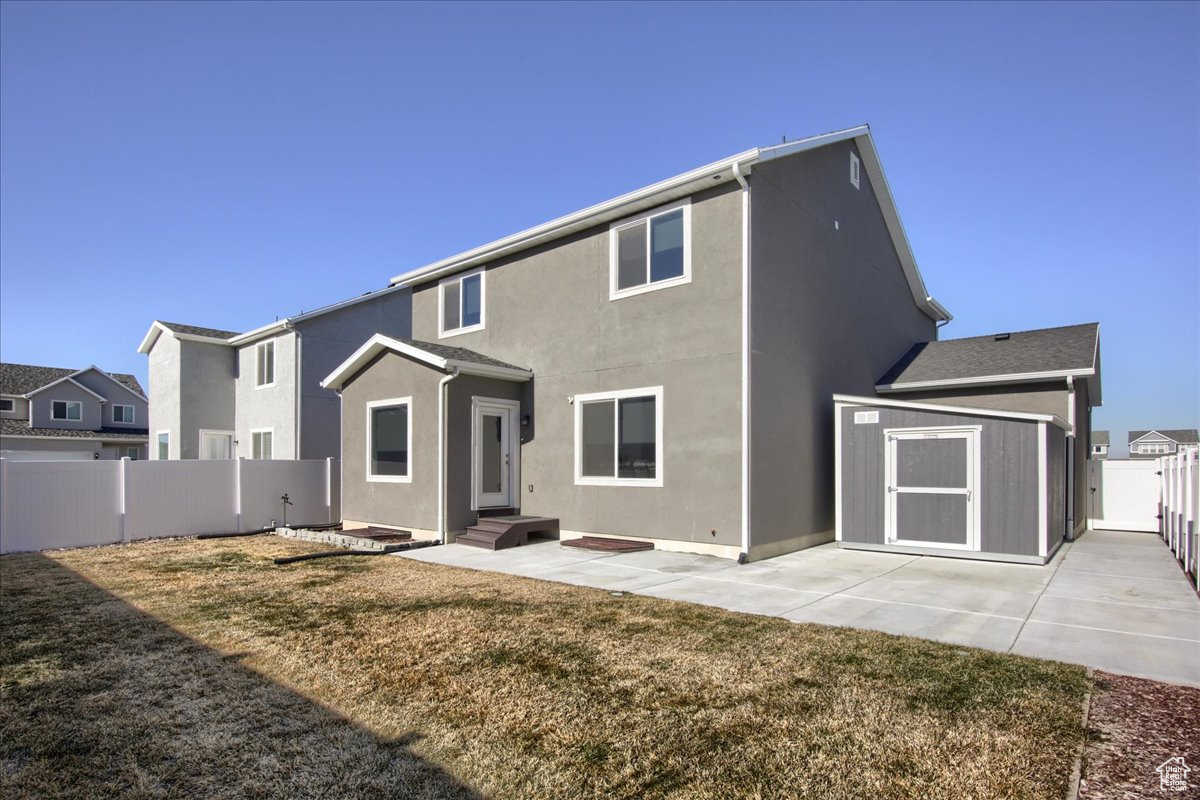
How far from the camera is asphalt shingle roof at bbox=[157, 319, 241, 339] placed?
68.1 ft

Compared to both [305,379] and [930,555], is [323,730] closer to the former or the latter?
[930,555]

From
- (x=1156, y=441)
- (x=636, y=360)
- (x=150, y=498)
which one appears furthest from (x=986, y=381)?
(x=1156, y=441)

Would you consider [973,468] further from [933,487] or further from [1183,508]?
[1183,508]

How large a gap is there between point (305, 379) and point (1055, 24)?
61.0ft

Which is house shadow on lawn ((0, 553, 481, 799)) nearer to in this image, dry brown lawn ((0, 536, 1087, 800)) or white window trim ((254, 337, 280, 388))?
dry brown lawn ((0, 536, 1087, 800))

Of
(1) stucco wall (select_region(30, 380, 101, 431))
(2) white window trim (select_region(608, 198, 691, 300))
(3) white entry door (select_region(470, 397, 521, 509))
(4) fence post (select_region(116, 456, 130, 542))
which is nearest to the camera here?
(2) white window trim (select_region(608, 198, 691, 300))

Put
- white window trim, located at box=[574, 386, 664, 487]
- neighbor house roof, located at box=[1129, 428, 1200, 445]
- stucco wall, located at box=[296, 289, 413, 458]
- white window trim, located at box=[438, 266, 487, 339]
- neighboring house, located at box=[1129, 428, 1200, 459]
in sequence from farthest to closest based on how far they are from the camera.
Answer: neighboring house, located at box=[1129, 428, 1200, 459] < neighbor house roof, located at box=[1129, 428, 1200, 445] < stucco wall, located at box=[296, 289, 413, 458] < white window trim, located at box=[438, 266, 487, 339] < white window trim, located at box=[574, 386, 664, 487]

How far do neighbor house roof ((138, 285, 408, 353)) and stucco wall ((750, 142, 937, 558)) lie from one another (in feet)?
37.3

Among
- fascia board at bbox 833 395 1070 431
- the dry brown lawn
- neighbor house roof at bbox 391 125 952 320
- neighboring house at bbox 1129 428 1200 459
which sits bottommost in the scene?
neighboring house at bbox 1129 428 1200 459

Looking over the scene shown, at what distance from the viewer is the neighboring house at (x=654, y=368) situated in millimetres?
10203

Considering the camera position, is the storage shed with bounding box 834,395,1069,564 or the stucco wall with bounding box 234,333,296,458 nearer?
the storage shed with bounding box 834,395,1069,564

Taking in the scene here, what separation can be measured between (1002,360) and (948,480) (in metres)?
5.14
